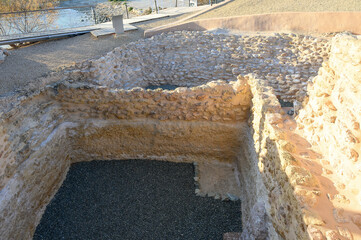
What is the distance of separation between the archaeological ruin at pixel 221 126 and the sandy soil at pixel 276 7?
1.55 meters

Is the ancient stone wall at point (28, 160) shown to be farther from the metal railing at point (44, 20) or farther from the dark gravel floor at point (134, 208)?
the metal railing at point (44, 20)

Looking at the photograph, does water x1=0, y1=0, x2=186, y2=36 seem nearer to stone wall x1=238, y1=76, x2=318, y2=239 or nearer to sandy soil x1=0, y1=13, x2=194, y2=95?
sandy soil x1=0, y1=13, x2=194, y2=95

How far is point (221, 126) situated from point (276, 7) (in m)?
7.44

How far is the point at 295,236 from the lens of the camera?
265 cm

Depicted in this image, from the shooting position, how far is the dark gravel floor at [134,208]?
4.76 metres

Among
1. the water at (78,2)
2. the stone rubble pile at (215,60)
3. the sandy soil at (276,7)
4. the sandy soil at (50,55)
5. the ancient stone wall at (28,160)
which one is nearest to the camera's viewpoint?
the ancient stone wall at (28,160)

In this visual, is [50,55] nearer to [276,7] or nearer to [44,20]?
[44,20]

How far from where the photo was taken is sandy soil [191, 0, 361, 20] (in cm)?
988

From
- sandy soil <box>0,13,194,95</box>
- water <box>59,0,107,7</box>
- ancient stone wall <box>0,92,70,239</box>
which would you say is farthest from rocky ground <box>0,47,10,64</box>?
water <box>59,0,107,7</box>

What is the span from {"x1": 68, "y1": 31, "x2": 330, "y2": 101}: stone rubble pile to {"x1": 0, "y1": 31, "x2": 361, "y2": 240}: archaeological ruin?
4 centimetres

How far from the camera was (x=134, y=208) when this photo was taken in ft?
16.9

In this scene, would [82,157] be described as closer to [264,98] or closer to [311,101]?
[264,98]

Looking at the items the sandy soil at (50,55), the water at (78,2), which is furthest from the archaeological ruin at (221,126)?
the water at (78,2)

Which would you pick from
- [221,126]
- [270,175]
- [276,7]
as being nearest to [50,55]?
[221,126]
